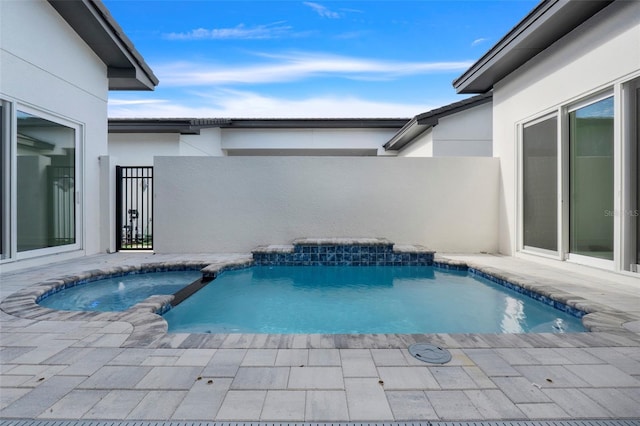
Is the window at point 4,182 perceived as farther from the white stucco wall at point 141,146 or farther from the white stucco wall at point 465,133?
the white stucco wall at point 465,133

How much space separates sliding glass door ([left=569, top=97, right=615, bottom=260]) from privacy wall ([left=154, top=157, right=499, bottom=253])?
7.33 feet

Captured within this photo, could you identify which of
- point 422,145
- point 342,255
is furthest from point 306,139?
point 342,255

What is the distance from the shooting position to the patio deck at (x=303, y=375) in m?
→ 1.84

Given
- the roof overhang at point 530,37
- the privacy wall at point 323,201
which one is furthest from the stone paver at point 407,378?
the roof overhang at point 530,37

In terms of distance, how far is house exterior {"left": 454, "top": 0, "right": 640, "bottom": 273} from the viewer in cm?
493

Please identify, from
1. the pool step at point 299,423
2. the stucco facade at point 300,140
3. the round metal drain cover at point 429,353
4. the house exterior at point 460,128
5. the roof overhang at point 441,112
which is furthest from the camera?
the stucco facade at point 300,140

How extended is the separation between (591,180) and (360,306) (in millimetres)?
4714

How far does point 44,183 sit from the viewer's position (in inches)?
255

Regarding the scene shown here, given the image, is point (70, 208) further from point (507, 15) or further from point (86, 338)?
point (507, 15)

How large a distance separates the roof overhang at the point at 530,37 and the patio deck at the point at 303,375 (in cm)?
490

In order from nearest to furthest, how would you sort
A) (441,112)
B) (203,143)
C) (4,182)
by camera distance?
(4,182) < (441,112) < (203,143)

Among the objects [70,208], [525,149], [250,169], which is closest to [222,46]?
[250,169]

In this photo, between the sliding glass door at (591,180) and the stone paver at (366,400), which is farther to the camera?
the sliding glass door at (591,180)

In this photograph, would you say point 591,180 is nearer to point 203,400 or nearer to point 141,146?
point 203,400
